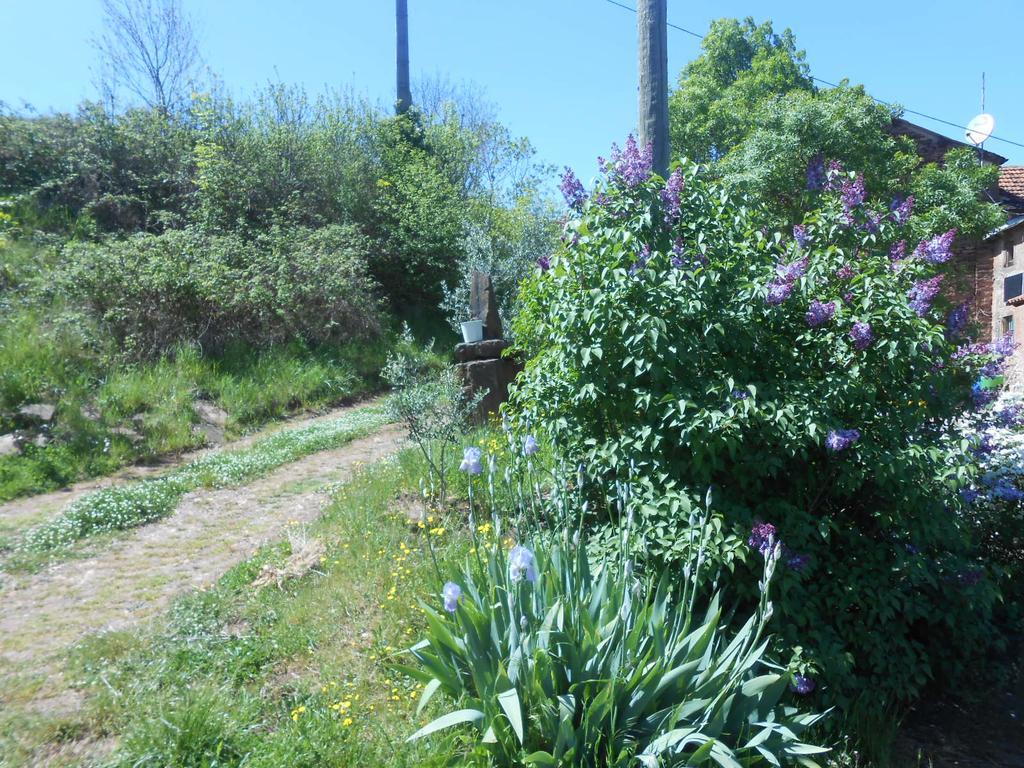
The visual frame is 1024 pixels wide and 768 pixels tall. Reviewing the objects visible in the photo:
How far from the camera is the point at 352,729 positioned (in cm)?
326

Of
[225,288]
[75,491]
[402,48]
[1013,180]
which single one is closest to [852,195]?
[75,491]

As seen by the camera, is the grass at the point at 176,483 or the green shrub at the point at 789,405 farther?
the grass at the point at 176,483

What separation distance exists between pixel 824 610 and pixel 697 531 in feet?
3.81

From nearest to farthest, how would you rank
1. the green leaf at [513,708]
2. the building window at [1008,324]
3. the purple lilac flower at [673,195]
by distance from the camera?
the green leaf at [513,708] < the purple lilac flower at [673,195] < the building window at [1008,324]

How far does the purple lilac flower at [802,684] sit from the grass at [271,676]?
66.0 inches

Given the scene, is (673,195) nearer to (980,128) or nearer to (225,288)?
(225,288)

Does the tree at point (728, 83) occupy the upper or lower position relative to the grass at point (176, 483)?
upper

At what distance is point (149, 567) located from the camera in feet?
17.2

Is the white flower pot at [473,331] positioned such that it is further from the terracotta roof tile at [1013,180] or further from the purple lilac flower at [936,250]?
the terracotta roof tile at [1013,180]

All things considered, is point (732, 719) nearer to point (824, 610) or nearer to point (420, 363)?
point (824, 610)

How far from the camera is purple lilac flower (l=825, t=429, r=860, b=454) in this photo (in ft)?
12.3

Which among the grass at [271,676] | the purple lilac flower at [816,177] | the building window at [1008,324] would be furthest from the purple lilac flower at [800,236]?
the building window at [1008,324]

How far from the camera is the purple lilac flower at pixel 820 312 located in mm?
4031

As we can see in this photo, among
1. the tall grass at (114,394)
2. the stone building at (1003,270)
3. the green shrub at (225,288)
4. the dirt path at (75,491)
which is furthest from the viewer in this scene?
the stone building at (1003,270)
